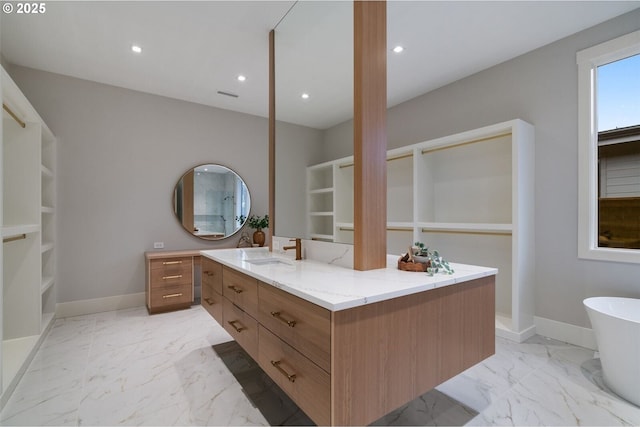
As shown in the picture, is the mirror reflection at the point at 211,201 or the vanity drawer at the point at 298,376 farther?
the mirror reflection at the point at 211,201

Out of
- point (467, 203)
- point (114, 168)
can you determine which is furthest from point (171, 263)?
point (467, 203)

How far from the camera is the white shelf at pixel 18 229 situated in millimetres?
1938

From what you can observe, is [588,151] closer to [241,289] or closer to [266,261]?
[266,261]

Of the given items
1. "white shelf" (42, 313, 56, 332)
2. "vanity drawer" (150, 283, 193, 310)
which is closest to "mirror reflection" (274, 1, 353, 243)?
"vanity drawer" (150, 283, 193, 310)

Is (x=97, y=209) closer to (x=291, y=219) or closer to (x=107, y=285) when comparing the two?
(x=107, y=285)

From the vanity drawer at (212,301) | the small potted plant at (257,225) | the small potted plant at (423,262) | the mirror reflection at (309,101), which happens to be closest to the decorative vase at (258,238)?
the small potted plant at (257,225)

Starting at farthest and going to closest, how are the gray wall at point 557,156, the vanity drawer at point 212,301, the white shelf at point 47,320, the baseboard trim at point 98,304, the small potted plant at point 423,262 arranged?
the baseboard trim at point 98,304, the white shelf at point 47,320, the gray wall at point 557,156, the vanity drawer at point 212,301, the small potted plant at point 423,262

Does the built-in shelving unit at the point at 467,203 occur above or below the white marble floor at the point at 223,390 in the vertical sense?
above

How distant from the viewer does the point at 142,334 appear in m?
2.88

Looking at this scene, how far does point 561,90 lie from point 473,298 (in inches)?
95.2

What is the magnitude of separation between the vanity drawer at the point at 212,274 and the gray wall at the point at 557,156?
130cm

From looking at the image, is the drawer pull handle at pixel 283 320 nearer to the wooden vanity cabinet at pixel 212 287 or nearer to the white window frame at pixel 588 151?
the wooden vanity cabinet at pixel 212 287

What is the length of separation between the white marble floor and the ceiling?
1938mm

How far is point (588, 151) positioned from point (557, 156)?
0.22 meters
